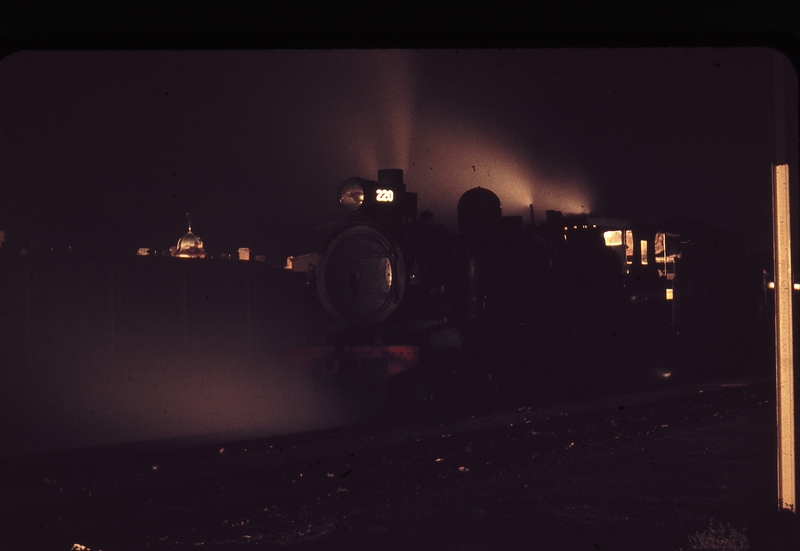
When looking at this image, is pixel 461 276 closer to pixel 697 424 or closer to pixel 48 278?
pixel 697 424

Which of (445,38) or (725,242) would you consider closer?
(445,38)

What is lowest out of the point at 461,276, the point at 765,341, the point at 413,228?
the point at 765,341

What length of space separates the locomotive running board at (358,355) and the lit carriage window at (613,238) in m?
4.87

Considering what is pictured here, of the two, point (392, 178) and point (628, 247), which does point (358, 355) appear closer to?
point (392, 178)

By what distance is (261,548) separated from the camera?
15.0 feet

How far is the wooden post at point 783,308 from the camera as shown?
13.1 feet

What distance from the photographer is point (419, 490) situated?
6125 millimetres

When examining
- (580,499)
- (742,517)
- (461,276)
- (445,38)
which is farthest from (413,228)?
(445,38)

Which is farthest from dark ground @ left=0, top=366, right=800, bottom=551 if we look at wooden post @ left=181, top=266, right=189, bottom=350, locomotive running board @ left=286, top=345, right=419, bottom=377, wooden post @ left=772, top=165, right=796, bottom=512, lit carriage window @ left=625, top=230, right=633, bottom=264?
wooden post @ left=181, top=266, right=189, bottom=350

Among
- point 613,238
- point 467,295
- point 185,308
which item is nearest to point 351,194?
point 467,295

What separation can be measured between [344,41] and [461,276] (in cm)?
817

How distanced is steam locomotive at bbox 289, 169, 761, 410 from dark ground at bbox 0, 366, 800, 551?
1.44 metres

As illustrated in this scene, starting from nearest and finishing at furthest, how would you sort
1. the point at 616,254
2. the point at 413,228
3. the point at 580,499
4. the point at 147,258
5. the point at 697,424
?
the point at 580,499 < the point at 697,424 < the point at 413,228 < the point at 616,254 < the point at 147,258

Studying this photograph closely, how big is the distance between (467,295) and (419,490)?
510 centimetres
